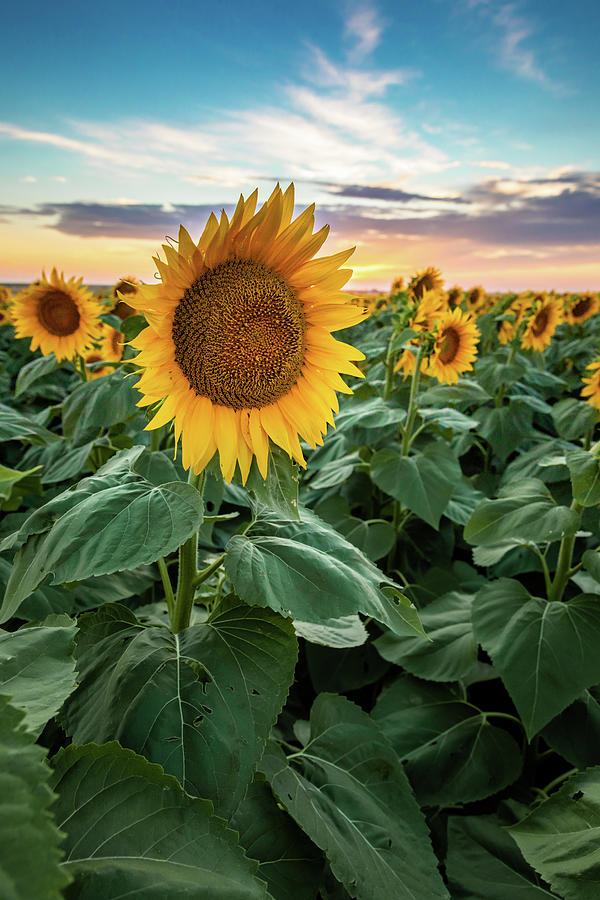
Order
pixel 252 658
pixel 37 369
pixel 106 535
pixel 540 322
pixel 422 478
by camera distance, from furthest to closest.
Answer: pixel 540 322
pixel 37 369
pixel 422 478
pixel 252 658
pixel 106 535

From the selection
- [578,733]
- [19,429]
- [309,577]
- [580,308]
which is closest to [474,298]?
[580,308]

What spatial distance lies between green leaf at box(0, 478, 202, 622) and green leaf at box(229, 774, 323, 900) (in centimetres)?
61

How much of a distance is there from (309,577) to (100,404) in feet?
4.57

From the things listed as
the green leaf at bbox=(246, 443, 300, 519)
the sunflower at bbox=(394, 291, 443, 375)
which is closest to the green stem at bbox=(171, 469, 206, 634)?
the green leaf at bbox=(246, 443, 300, 519)

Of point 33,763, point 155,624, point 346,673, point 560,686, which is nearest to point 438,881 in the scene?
point 560,686

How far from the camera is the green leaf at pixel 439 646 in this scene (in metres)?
2.11

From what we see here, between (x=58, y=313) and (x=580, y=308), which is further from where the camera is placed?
(x=580, y=308)

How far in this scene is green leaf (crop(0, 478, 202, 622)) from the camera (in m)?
1.05

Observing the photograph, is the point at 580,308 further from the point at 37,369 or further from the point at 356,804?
the point at 356,804

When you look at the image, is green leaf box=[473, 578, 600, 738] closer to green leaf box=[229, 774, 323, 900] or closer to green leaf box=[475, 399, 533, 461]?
green leaf box=[229, 774, 323, 900]

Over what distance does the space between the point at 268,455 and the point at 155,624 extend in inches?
19.8

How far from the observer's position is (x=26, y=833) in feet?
1.66

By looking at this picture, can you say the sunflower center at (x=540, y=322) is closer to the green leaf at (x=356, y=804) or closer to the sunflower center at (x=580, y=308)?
the sunflower center at (x=580, y=308)

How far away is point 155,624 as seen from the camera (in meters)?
1.51
